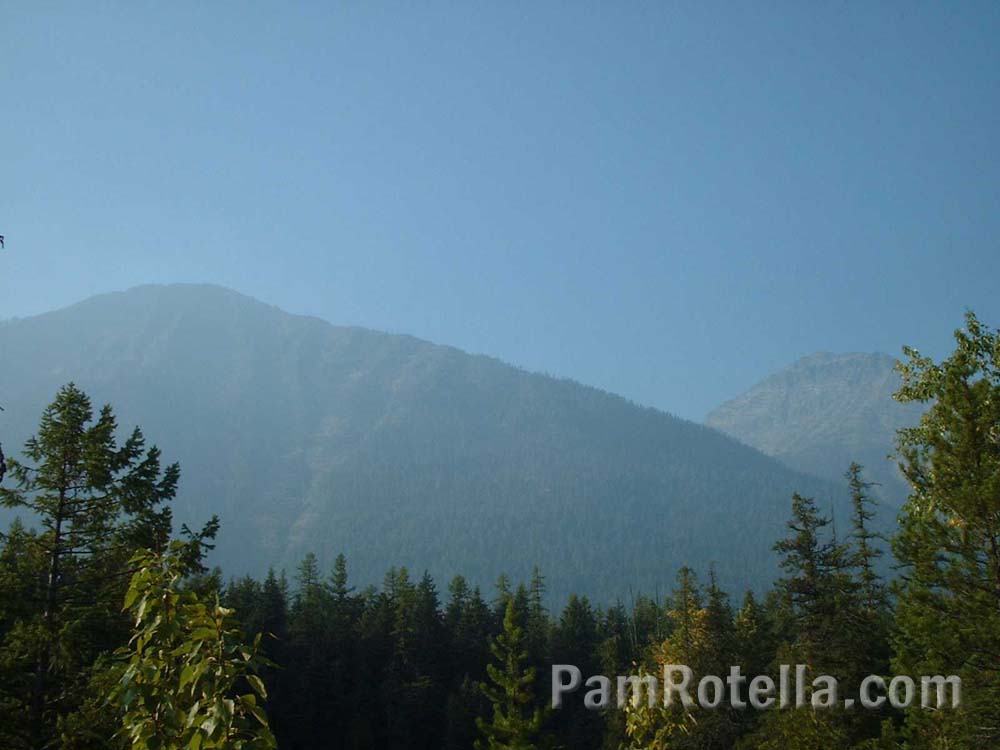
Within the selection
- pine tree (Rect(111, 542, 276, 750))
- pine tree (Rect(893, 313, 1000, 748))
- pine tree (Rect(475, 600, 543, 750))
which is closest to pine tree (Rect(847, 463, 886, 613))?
pine tree (Rect(475, 600, 543, 750))

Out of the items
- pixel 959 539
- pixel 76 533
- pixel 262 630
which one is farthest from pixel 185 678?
pixel 262 630

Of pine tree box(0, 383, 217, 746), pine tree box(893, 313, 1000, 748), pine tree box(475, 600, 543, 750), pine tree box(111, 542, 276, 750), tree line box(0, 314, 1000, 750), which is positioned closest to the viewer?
pine tree box(111, 542, 276, 750)

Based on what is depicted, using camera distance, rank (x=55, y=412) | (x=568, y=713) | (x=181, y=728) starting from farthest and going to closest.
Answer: (x=568, y=713) → (x=55, y=412) → (x=181, y=728)

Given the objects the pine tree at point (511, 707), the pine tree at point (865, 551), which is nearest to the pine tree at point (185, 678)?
the pine tree at point (511, 707)

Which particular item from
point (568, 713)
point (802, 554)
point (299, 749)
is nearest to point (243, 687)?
point (299, 749)

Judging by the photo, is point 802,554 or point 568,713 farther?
point 568,713

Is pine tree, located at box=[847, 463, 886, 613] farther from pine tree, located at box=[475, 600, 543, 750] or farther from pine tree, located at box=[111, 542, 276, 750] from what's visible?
pine tree, located at box=[111, 542, 276, 750]

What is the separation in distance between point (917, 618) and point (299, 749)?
49596mm

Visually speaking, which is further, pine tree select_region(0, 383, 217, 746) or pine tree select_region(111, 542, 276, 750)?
pine tree select_region(0, 383, 217, 746)

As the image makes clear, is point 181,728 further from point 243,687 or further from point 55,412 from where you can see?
point 243,687

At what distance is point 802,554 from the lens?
28.0 metres

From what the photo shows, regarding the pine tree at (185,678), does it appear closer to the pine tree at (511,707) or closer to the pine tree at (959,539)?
the pine tree at (959,539)

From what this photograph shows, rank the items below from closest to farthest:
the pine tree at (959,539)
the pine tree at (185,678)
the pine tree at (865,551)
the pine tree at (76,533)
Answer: the pine tree at (185,678)
the pine tree at (959,539)
the pine tree at (76,533)
the pine tree at (865,551)

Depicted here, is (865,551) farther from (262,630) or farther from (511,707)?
(262,630)
